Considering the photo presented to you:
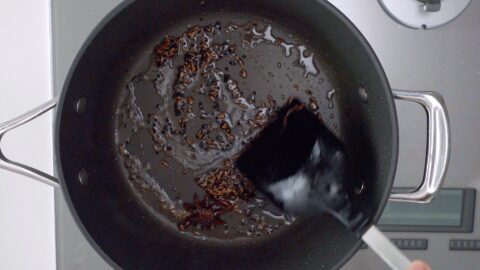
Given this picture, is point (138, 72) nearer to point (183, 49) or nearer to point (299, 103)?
point (183, 49)

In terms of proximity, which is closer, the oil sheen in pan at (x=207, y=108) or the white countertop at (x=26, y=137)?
Answer: the white countertop at (x=26, y=137)

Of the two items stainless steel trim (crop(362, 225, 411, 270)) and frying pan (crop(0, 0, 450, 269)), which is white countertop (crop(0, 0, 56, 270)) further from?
stainless steel trim (crop(362, 225, 411, 270))

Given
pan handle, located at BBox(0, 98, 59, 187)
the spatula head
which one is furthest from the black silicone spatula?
pan handle, located at BBox(0, 98, 59, 187)

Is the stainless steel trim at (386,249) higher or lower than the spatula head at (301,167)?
lower

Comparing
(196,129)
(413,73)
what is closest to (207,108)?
(196,129)

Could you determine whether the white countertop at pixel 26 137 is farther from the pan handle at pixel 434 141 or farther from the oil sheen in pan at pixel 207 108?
the pan handle at pixel 434 141

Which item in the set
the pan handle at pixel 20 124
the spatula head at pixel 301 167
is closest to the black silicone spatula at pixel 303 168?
the spatula head at pixel 301 167

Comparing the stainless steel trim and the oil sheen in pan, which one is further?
the oil sheen in pan
